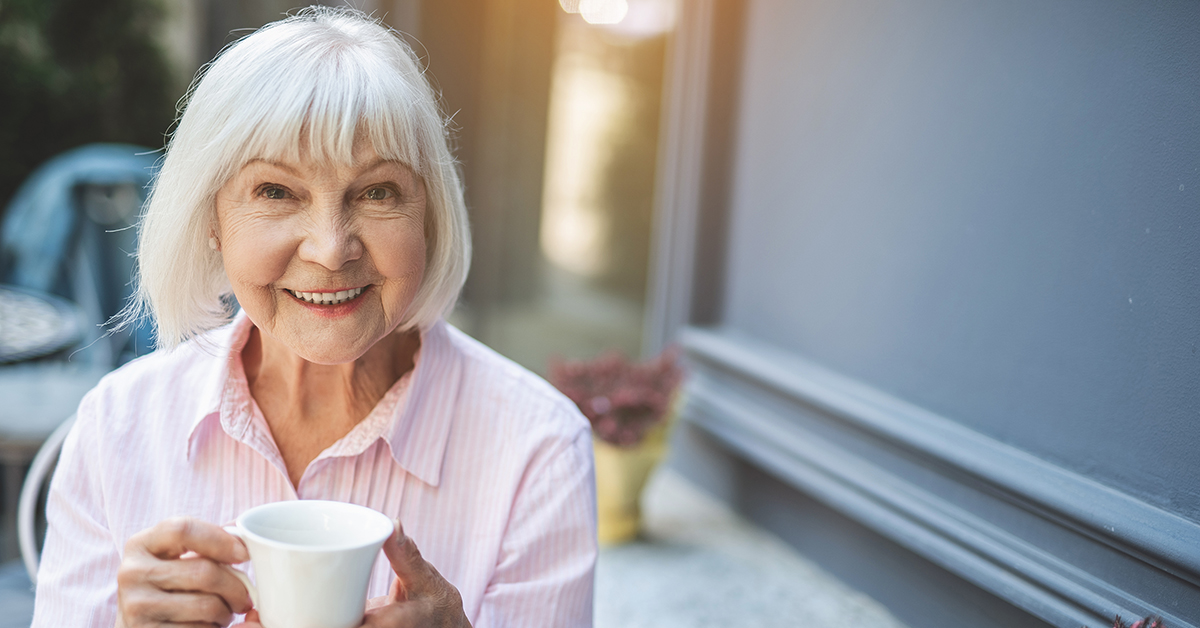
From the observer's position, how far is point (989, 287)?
185 cm

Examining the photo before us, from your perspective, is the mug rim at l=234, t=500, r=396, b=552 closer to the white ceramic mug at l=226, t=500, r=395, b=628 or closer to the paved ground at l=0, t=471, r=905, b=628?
the white ceramic mug at l=226, t=500, r=395, b=628

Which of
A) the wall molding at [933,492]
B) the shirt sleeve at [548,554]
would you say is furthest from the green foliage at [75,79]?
the shirt sleeve at [548,554]

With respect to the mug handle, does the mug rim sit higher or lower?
higher

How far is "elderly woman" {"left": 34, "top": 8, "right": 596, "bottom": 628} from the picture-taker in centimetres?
111

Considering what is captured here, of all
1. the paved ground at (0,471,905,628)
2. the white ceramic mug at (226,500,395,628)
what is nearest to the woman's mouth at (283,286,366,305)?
the white ceramic mug at (226,500,395,628)

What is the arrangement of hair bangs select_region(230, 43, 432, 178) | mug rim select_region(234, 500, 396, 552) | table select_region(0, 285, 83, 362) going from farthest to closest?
table select_region(0, 285, 83, 362) → hair bangs select_region(230, 43, 432, 178) → mug rim select_region(234, 500, 396, 552)

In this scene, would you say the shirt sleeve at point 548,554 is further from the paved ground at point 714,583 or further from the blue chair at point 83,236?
the blue chair at point 83,236

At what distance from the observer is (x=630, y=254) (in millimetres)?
4203

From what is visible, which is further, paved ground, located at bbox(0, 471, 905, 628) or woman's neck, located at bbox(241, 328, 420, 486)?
paved ground, located at bbox(0, 471, 905, 628)

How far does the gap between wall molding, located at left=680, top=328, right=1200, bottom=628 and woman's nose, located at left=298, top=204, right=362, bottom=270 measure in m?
1.36

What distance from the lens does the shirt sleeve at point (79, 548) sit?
1.19 meters

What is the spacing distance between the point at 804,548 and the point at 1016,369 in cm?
92

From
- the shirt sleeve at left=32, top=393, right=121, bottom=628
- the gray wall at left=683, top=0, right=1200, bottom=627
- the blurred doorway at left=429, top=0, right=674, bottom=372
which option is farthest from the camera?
the blurred doorway at left=429, top=0, right=674, bottom=372

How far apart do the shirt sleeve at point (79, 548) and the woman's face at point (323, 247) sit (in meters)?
0.36
